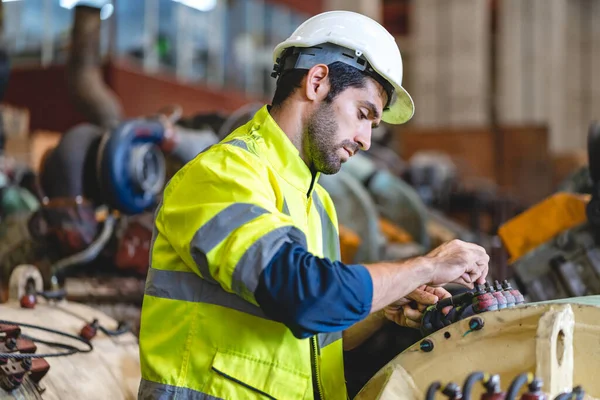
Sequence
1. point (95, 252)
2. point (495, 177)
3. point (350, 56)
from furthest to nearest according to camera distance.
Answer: point (495, 177), point (95, 252), point (350, 56)

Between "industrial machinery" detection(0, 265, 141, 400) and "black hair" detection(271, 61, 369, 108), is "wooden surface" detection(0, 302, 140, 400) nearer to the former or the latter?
"industrial machinery" detection(0, 265, 141, 400)

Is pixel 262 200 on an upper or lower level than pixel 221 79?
lower

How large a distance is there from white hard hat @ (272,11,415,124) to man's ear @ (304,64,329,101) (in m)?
0.04

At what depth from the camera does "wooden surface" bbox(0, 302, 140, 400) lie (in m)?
2.64

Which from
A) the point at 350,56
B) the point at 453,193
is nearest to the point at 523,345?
the point at 350,56

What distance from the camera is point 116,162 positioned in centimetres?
488

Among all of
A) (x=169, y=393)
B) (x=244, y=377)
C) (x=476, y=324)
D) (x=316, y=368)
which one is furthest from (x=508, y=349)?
(x=169, y=393)

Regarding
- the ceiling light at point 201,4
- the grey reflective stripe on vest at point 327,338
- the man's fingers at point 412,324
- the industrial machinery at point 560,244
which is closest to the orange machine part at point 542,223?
the industrial machinery at point 560,244

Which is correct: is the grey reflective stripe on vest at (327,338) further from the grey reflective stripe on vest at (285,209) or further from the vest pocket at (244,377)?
the grey reflective stripe on vest at (285,209)

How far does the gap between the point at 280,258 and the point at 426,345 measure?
0.54 m

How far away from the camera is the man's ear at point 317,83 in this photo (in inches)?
83.9

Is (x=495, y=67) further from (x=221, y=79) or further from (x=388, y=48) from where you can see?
(x=388, y=48)

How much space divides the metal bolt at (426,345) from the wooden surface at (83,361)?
122cm

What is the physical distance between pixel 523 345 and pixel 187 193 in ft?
2.97
